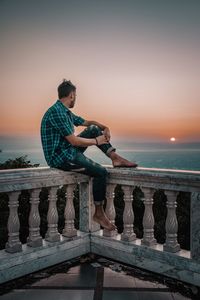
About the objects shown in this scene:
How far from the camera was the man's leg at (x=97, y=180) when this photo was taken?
342 centimetres

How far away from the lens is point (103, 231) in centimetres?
380

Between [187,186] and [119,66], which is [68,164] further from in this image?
[119,66]

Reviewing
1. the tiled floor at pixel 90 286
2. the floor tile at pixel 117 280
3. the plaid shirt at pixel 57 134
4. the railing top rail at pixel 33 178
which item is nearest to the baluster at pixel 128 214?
the tiled floor at pixel 90 286

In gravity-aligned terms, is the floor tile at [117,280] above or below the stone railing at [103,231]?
below

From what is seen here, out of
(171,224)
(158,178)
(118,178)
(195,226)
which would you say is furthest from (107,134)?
(195,226)

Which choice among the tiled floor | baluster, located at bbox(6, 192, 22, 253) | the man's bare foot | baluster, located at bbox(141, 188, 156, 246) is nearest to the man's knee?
baluster, located at bbox(141, 188, 156, 246)

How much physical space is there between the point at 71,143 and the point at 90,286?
1.37 meters

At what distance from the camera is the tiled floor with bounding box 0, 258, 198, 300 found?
2.71 m

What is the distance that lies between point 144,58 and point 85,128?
4316 mm

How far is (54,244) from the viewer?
11.4ft

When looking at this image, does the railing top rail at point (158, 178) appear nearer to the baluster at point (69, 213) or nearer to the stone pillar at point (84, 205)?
the stone pillar at point (84, 205)

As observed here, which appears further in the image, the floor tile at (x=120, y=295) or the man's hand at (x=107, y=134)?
the man's hand at (x=107, y=134)

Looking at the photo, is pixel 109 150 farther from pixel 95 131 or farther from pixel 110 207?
pixel 110 207

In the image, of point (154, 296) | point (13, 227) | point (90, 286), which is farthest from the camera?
point (13, 227)
